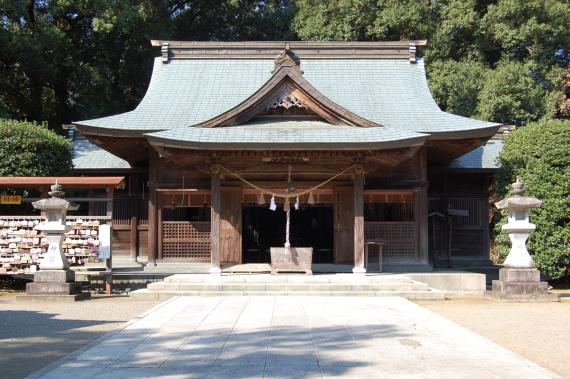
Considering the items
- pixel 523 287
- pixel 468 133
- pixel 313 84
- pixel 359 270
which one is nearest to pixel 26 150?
pixel 313 84

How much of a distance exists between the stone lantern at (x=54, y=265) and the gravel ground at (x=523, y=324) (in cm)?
821

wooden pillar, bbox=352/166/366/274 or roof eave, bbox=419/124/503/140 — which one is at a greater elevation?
roof eave, bbox=419/124/503/140

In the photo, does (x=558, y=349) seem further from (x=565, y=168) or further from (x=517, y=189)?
(x=565, y=168)

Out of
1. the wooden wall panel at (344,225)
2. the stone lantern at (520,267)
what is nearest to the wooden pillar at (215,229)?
the wooden wall panel at (344,225)

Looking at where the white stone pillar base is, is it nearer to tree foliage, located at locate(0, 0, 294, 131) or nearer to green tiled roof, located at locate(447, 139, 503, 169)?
green tiled roof, located at locate(447, 139, 503, 169)

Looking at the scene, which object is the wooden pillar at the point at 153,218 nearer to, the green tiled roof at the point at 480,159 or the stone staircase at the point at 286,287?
the stone staircase at the point at 286,287

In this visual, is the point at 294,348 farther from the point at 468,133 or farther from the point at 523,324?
the point at 468,133

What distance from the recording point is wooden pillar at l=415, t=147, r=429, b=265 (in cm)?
1662

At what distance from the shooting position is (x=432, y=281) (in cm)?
1534

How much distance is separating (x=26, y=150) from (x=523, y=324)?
13.2 metres

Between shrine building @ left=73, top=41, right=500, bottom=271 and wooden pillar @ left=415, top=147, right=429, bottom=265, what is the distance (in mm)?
41

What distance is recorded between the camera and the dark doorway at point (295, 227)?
21438 mm

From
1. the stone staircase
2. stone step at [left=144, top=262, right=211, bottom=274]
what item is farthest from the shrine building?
the stone staircase

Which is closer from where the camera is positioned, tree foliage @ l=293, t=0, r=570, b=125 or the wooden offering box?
the wooden offering box
